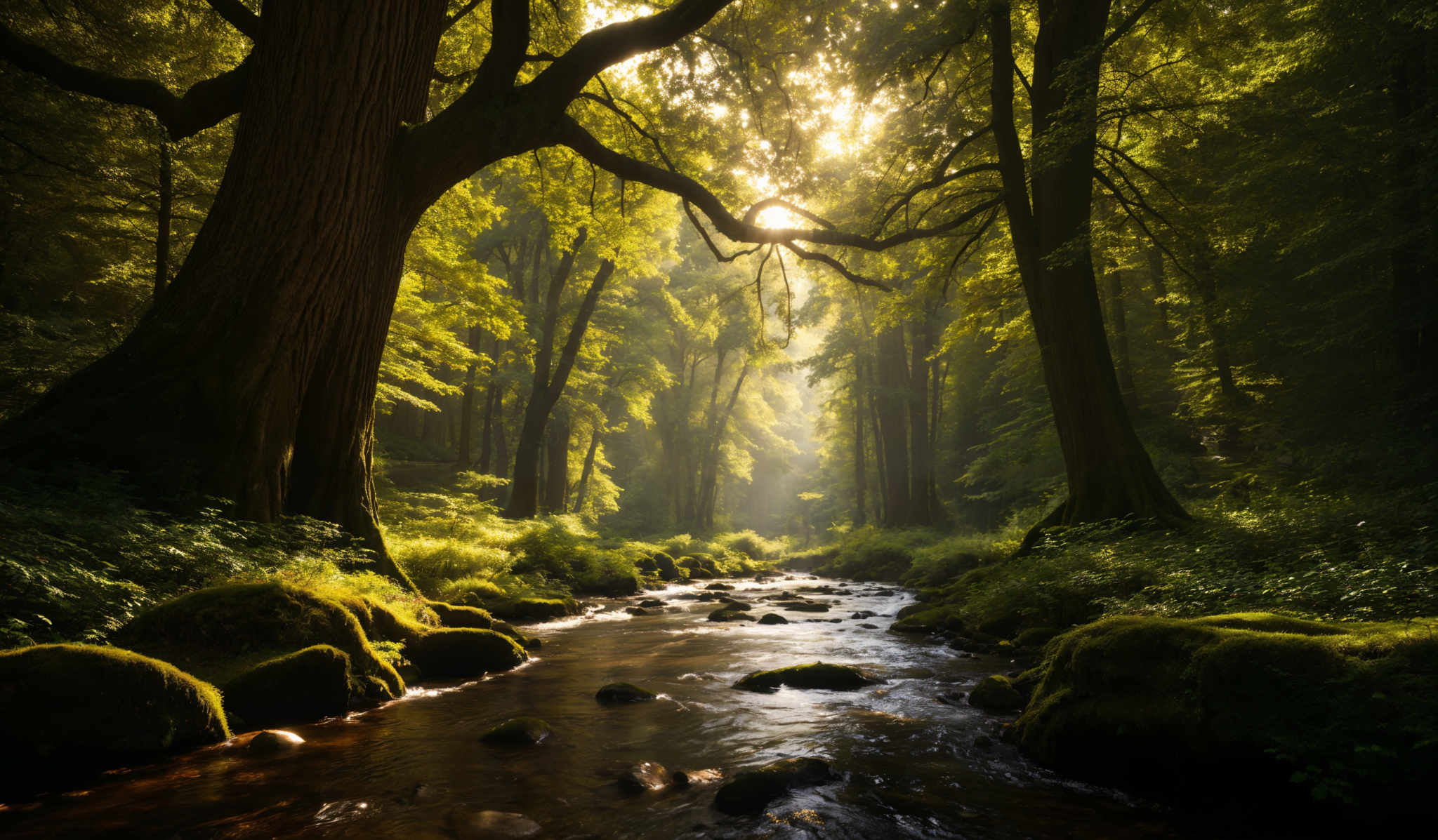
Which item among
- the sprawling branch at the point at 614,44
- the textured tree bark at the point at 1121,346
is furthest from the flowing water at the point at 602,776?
the textured tree bark at the point at 1121,346

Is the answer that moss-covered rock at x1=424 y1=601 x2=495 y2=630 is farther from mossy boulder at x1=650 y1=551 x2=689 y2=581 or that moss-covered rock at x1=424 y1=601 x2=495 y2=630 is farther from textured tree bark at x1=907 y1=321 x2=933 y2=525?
textured tree bark at x1=907 y1=321 x2=933 y2=525

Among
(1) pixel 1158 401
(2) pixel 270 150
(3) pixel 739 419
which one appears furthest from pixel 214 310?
(3) pixel 739 419

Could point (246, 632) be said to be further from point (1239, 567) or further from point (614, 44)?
point (1239, 567)

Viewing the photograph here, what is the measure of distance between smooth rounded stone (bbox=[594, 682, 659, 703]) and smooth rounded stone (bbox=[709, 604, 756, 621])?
5.14 m

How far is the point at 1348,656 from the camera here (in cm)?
285

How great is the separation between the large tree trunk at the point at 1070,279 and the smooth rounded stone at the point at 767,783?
649 cm

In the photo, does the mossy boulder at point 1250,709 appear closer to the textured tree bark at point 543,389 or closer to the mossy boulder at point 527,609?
the mossy boulder at point 527,609

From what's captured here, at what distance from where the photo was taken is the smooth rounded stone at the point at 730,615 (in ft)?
34.8

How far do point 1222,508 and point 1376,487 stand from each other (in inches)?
59.8

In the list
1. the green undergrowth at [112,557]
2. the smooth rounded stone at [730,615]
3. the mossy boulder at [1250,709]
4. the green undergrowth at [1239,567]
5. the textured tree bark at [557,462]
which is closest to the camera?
the mossy boulder at [1250,709]

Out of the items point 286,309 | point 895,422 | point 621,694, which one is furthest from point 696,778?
point 895,422

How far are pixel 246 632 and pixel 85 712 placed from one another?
51.2 inches

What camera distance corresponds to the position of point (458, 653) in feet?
19.6

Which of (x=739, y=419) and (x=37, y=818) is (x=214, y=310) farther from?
(x=739, y=419)
